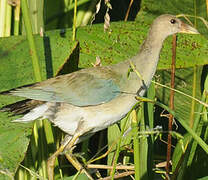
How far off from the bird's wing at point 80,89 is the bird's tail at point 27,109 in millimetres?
65

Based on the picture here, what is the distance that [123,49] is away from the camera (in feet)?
6.20

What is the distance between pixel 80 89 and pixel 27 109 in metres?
0.20

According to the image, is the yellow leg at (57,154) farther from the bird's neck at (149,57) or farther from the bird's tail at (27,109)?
the bird's neck at (149,57)

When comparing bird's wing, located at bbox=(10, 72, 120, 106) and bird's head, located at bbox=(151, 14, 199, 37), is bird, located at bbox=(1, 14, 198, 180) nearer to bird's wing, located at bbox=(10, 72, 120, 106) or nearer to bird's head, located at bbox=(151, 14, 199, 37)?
bird's wing, located at bbox=(10, 72, 120, 106)

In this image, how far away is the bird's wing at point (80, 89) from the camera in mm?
1534

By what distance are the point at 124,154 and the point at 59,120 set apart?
35 cm

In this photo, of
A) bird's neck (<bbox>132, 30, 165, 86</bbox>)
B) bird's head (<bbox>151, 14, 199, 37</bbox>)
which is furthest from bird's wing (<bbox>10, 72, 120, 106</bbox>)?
bird's head (<bbox>151, 14, 199, 37</bbox>)

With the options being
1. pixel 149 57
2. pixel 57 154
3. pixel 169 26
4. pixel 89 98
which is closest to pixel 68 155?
pixel 57 154

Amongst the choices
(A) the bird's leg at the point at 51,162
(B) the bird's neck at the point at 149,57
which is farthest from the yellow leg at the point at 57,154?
(B) the bird's neck at the point at 149,57

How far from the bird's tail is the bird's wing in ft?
0.21

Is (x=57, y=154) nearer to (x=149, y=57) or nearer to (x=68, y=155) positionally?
(x=68, y=155)

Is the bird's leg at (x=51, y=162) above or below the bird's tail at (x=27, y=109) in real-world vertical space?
below

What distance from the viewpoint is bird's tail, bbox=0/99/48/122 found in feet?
4.91

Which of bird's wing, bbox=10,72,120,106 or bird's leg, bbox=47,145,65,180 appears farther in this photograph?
bird's leg, bbox=47,145,65,180
